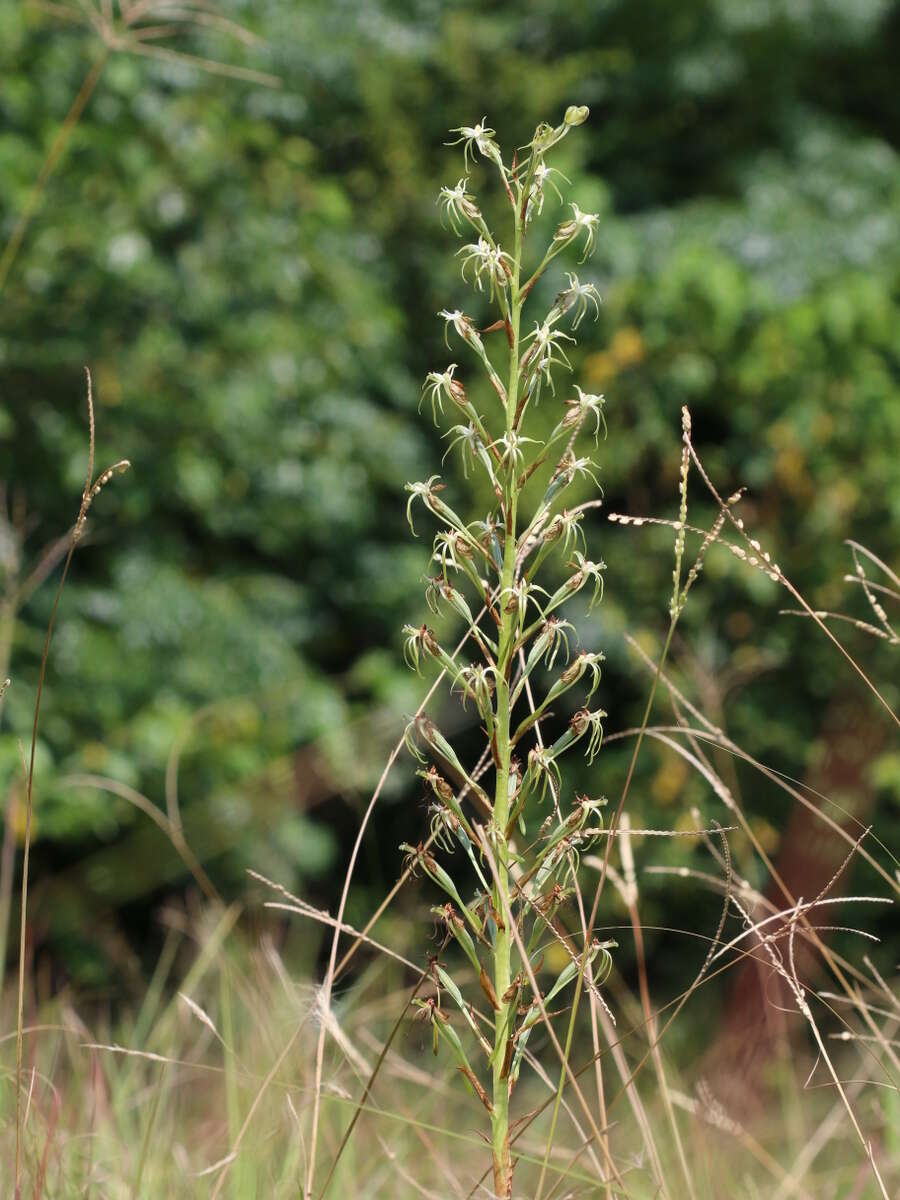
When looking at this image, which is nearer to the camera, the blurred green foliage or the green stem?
the green stem

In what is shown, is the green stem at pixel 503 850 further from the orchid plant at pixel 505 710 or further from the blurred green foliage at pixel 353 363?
the blurred green foliage at pixel 353 363

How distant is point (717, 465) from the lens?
21.7 feet

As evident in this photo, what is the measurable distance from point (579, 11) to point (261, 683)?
4.20m

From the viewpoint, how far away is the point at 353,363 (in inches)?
250

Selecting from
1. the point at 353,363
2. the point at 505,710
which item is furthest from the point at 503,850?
the point at 353,363

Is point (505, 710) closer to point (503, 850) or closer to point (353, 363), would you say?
point (503, 850)

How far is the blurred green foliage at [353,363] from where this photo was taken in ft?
18.5

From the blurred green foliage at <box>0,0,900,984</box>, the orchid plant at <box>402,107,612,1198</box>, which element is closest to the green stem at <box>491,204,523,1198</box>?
the orchid plant at <box>402,107,612,1198</box>

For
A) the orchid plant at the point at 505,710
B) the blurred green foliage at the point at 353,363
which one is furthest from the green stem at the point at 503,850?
the blurred green foliage at the point at 353,363

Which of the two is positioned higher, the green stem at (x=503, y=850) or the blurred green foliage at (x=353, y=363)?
the green stem at (x=503, y=850)

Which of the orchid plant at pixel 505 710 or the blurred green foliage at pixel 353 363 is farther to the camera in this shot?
the blurred green foliage at pixel 353 363

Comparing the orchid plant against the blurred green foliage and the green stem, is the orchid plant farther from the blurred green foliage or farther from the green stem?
the blurred green foliage

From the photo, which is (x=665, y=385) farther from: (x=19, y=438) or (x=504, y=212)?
(x=19, y=438)

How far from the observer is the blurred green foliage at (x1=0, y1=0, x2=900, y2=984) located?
222 inches
